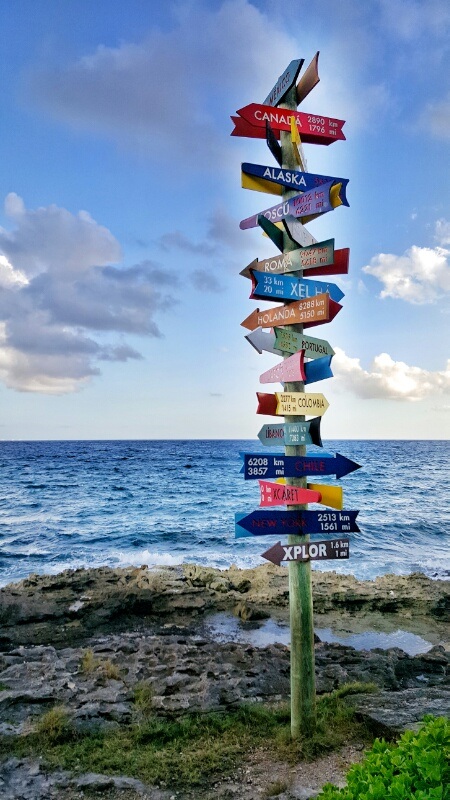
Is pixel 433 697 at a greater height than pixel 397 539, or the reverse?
pixel 433 697

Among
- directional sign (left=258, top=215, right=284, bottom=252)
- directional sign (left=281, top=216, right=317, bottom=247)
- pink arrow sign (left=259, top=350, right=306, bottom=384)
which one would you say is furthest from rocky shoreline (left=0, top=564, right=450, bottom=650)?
directional sign (left=281, top=216, right=317, bottom=247)

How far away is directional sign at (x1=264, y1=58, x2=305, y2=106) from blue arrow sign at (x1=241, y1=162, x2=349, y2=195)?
Result: 104 cm

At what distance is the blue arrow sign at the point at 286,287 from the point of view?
5840 mm

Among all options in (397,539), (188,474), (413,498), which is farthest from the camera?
(188,474)

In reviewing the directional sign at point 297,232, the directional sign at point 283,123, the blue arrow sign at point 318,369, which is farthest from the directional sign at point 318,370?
the directional sign at point 283,123

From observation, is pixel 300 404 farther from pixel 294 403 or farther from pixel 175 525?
pixel 175 525

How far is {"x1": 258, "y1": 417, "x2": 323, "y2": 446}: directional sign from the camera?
585 centimetres

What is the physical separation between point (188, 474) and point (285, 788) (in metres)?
55.7

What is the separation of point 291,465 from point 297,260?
254cm

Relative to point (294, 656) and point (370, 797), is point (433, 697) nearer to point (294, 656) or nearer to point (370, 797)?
point (294, 656)

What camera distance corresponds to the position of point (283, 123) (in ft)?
20.2

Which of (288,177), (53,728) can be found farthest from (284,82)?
(53,728)

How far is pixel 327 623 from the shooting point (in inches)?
510

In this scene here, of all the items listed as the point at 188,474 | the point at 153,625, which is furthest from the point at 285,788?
the point at 188,474
